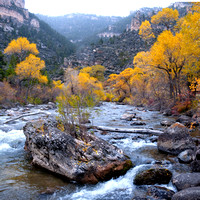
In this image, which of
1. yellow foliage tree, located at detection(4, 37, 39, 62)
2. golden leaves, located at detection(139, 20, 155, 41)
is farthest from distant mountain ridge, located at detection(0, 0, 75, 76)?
golden leaves, located at detection(139, 20, 155, 41)

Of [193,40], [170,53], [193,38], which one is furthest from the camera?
[170,53]

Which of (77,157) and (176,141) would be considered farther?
(176,141)

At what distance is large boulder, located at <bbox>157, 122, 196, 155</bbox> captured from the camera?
19.3 feet

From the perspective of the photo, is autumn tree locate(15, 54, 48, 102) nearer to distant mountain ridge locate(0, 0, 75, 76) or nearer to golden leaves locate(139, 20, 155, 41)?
golden leaves locate(139, 20, 155, 41)

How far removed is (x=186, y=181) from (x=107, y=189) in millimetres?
2009

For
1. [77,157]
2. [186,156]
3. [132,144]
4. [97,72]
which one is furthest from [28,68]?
[97,72]

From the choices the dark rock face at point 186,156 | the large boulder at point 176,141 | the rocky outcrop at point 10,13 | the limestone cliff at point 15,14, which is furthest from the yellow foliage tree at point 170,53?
the rocky outcrop at point 10,13

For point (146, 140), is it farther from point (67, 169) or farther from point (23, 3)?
point (23, 3)

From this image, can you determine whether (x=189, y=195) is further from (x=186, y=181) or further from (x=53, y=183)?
(x=53, y=183)

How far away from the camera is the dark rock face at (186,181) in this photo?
143 inches

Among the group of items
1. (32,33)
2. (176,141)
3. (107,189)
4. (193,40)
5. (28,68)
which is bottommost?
(107,189)

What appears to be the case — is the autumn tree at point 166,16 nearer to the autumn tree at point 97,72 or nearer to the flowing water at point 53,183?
the flowing water at point 53,183

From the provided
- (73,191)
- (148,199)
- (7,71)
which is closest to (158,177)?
(148,199)

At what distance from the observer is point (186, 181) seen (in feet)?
12.3
